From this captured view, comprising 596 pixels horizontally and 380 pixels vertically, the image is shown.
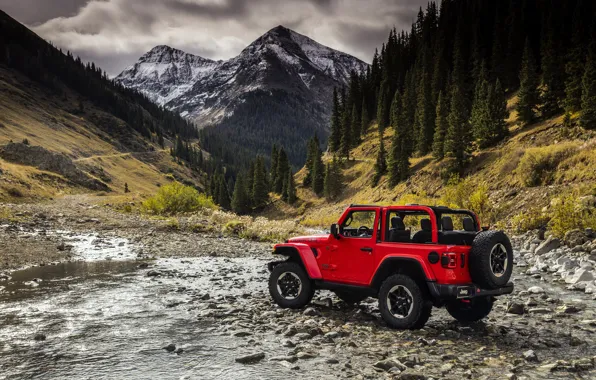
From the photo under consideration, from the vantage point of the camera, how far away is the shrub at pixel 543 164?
33875 millimetres

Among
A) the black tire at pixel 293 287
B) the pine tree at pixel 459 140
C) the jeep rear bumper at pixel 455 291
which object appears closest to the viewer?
the jeep rear bumper at pixel 455 291

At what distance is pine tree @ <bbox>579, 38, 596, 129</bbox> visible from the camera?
138ft

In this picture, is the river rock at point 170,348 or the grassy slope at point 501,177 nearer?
the river rock at point 170,348

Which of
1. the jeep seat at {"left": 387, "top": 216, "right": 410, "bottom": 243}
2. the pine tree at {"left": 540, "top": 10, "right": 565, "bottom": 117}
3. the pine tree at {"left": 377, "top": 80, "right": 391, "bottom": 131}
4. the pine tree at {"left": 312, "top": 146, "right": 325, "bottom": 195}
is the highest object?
the pine tree at {"left": 377, "top": 80, "right": 391, "bottom": 131}

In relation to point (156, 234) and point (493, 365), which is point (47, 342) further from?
point (156, 234)

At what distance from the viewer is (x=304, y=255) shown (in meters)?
10.7

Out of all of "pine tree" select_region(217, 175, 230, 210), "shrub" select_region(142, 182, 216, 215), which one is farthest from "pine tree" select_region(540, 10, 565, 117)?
"pine tree" select_region(217, 175, 230, 210)

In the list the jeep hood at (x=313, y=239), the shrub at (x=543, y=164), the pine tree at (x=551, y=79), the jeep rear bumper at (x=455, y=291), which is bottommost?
the jeep rear bumper at (x=455, y=291)

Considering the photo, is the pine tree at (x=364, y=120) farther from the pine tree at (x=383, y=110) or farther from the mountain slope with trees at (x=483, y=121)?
the pine tree at (x=383, y=110)

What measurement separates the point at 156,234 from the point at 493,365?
27.8 m

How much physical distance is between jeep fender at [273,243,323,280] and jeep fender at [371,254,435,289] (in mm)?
1770

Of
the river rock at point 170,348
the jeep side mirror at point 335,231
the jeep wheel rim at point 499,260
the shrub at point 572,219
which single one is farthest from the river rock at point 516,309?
the shrub at point 572,219

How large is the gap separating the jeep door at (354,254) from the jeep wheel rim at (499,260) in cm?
252

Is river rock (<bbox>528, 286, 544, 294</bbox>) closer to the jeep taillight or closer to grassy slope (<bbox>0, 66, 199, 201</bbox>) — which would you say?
the jeep taillight
